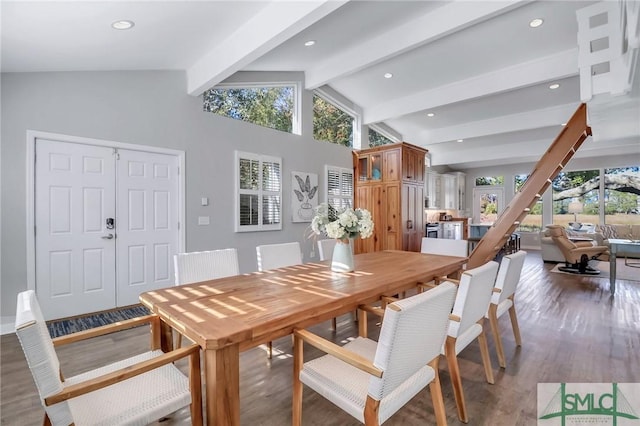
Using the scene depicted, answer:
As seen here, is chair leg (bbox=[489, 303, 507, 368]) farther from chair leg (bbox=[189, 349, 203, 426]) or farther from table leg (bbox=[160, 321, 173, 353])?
table leg (bbox=[160, 321, 173, 353])

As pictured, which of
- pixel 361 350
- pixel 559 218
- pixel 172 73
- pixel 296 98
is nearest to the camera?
pixel 361 350

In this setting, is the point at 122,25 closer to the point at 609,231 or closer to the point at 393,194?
the point at 393,194

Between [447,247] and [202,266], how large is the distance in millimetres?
2668

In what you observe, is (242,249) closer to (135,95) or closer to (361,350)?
(135,95)

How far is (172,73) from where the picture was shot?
3.94 metres

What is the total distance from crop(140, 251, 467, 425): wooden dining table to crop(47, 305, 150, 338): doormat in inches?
77.1

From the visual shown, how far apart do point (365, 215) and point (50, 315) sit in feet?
11.5

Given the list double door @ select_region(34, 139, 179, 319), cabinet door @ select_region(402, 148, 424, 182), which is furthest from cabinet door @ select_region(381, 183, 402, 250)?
double door @ select_region(34, 139, 179, 319)

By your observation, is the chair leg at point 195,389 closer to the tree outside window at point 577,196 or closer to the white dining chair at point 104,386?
the white dining chair at point 104,386

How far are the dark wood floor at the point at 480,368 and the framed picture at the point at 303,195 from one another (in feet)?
8.15

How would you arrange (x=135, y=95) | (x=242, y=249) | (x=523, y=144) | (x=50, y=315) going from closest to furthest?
(x=50, y=315) < (x=135, y=95) < (x=242, y=249) < (x=523, y=144)

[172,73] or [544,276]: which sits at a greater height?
[172,73]

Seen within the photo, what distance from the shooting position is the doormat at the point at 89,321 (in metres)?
3.03

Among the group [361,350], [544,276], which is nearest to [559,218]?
[544,276]
